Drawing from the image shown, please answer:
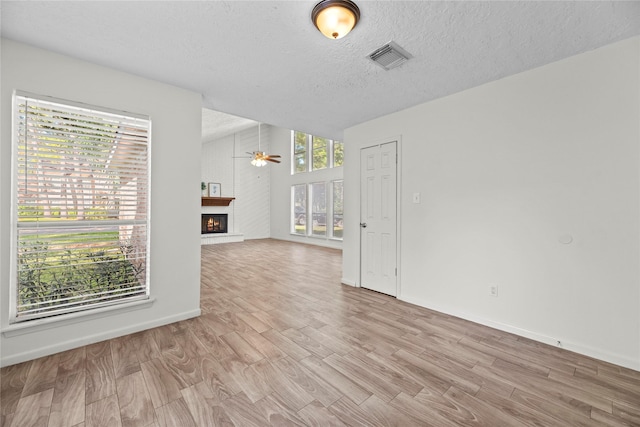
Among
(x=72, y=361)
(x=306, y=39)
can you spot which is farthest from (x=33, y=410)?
(x=306, y=39)

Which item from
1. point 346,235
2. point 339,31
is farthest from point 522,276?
point 339,31

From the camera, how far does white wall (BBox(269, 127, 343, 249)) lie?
910cm

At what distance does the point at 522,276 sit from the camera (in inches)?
95.9

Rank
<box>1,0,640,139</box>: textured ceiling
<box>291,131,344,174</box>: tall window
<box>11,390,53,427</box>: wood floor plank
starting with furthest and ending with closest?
<box>291,131,344,174</box>: tall window < <box>1,0,640,139</box>: textured ceiling < <box>11,390,53,427</box>: wood floor plank

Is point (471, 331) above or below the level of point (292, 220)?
below

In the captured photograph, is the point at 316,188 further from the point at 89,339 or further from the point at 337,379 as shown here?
the point at 337,379

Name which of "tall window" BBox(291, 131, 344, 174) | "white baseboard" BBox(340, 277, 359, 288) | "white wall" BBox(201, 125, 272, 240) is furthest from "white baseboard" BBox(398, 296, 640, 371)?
"white wall" BBox(201, 125, 272, 240)

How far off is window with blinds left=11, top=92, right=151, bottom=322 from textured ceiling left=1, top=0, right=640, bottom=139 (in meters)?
0.55

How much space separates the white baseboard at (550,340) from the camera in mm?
1964

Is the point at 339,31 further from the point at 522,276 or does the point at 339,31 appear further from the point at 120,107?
the point at 522,276

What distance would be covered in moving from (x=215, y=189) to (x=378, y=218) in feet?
22.8

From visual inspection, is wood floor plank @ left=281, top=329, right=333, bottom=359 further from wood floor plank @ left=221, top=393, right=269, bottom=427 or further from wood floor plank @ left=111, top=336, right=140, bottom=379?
wood floor plank @ left=111, top=336, right=140, bottom=379

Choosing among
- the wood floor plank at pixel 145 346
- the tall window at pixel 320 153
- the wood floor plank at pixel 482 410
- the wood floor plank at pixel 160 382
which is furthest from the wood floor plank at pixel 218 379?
the tall window at pixel 320 153

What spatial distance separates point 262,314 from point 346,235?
1766mm
